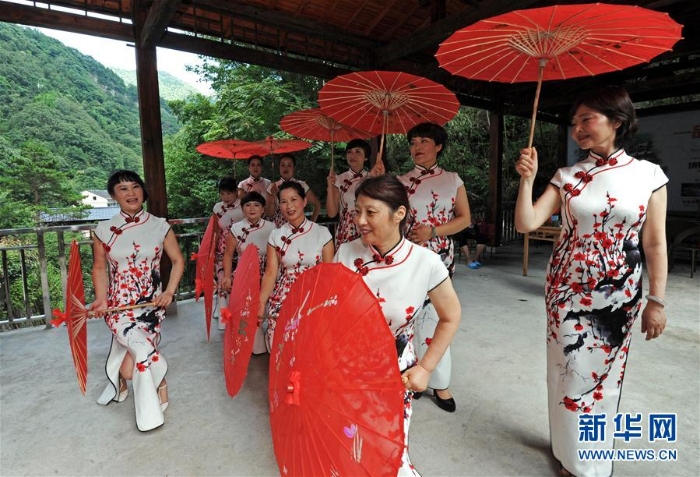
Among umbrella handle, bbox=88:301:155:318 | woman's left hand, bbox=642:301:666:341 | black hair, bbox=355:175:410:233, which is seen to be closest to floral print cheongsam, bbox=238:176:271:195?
umbrella handle, bbox=88:301:155:318

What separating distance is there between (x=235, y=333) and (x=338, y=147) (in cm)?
883

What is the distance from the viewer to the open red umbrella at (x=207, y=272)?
2.79 meters

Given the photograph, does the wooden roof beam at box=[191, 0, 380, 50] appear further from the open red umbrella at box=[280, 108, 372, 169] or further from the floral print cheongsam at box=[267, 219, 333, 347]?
the floral print cheongsam at box=[267, 219, 333, 347]

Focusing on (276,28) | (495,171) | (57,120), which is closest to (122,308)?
(276,28)

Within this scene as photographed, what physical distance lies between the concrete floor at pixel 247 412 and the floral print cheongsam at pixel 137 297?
0.22 metres

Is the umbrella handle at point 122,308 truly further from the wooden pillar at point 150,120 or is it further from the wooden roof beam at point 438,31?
the wooden roof beam at point 438,31

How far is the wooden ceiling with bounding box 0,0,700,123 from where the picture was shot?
11.4 feet

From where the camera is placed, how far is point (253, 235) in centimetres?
328

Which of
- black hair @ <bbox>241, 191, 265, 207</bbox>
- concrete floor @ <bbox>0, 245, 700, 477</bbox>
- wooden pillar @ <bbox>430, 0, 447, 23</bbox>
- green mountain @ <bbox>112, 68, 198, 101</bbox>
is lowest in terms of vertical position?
concrete floor @ <bbox>0, 245, 700, 477</bbox>

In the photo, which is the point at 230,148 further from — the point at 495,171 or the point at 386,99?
the point at 495,171

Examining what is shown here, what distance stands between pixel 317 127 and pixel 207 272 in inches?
64.3

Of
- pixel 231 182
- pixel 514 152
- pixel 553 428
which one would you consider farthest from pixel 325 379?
pixel 514 152

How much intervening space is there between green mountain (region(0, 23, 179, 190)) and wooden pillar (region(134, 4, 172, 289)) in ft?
52.5

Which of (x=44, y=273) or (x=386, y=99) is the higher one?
(x=386, y=99)
